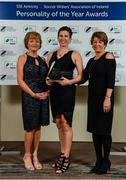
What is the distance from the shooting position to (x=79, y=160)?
4.20 meters

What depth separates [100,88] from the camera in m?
3.53

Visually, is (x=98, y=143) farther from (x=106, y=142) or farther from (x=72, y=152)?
(x=72, y=152)

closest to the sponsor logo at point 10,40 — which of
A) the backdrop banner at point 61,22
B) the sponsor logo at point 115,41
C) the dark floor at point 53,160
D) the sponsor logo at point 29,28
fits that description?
the backdrop banner at point 61,22

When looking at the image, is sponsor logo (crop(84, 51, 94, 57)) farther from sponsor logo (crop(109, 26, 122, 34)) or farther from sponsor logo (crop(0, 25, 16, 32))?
sponsor logo (crop(0, 25, 16, 32))

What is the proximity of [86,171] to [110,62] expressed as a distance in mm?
1118

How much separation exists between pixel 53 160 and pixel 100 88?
1158 millimetres

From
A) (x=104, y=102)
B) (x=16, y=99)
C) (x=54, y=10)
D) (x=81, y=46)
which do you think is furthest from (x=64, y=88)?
(x=16, y=99)

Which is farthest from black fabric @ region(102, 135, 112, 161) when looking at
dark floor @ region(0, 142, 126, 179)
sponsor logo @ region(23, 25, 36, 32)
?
sponsor logo @ region(23, 25, 36, 32)

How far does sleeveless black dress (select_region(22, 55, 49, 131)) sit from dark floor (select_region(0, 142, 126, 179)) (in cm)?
46

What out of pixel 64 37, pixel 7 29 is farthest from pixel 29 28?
pixel 64 37

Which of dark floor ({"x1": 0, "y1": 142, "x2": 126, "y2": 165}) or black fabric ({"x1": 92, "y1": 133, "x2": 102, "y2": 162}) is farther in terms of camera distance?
dark floor ({"x1": 0, "y1": 142, "x2": 126, "y2": 165})

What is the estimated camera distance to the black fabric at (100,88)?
3466 millimetres

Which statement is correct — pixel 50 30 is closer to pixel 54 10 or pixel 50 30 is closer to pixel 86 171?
pixel 54 10

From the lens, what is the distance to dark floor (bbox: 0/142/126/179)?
361 cm
